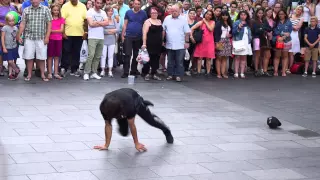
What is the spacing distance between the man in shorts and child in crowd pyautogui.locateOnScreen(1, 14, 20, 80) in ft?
0.70

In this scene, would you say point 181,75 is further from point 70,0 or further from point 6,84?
point 6,84

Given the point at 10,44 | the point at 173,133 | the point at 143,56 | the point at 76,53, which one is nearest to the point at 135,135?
the point at 173,133

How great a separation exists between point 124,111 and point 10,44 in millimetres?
6499

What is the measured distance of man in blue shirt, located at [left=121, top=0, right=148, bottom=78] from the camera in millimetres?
14297

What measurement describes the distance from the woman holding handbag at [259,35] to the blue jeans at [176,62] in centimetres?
200

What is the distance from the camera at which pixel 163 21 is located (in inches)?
579

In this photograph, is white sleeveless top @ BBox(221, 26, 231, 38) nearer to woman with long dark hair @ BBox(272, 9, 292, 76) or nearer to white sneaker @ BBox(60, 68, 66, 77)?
woman with long dark hair @ BBox(272, 9, 292, 76)

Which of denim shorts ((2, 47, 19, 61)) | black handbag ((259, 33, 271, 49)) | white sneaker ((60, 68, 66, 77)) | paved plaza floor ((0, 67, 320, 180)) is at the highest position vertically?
black handbag ((259, 33, 271, 49))

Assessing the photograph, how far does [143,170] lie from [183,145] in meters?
1.40

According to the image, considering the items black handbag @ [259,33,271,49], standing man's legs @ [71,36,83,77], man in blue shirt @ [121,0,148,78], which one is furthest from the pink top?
black handbag @ [259,33,271,49]

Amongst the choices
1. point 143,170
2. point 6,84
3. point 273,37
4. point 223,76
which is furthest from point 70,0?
point 143,170

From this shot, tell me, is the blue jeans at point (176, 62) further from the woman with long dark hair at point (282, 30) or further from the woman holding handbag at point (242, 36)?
the woman with long dark hair at point (282, 30)

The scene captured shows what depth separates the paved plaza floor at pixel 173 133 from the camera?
7.54m

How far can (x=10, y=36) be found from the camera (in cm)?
1364
